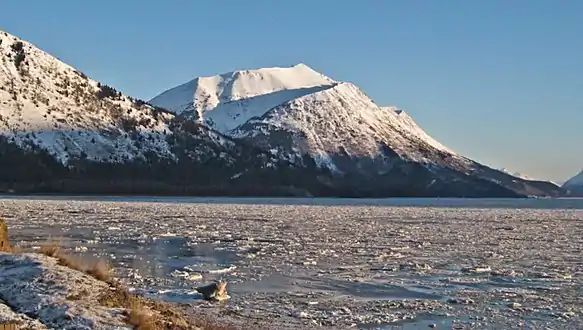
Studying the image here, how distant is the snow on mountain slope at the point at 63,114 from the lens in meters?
164

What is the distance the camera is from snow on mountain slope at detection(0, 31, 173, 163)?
16400 cm

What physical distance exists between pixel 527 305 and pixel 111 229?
2433cm

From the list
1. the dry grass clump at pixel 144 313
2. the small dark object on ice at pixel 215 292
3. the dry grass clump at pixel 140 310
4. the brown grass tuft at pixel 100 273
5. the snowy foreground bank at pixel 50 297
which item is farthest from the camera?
the small dark object on ice at pixel 215 292

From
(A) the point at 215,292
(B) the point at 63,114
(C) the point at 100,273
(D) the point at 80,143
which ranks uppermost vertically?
(B) the point at 63,114

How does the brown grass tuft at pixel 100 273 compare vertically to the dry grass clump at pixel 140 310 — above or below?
above

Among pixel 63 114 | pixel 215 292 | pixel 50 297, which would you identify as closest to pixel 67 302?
pixel 50 297

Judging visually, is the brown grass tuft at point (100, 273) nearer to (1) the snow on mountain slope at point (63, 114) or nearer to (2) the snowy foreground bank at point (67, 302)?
(2) the snowy foreground bank at point (67, 302)

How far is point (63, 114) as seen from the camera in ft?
570

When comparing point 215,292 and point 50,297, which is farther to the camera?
point 215,292

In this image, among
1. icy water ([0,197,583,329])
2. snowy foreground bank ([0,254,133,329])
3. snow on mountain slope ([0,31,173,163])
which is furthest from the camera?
snow on mountain slope ([0,31,173,163])

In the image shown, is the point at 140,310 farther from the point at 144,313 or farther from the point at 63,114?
the point at 63,114

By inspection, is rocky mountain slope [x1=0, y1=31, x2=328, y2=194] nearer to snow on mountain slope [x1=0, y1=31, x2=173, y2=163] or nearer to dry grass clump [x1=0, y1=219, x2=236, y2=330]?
snow on mountain slope [x1=0, y1=31, x2=173, y2=163]

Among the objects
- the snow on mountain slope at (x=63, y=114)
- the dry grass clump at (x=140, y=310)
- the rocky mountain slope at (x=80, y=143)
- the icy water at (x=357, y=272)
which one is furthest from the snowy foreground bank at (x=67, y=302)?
the snow on mountain slope at (x=63, y=114)

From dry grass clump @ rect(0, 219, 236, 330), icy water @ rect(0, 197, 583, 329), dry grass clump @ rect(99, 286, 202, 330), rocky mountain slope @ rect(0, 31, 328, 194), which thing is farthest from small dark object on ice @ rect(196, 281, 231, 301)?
rocky mountain slope @ rect(0, 31, 328, 194)
